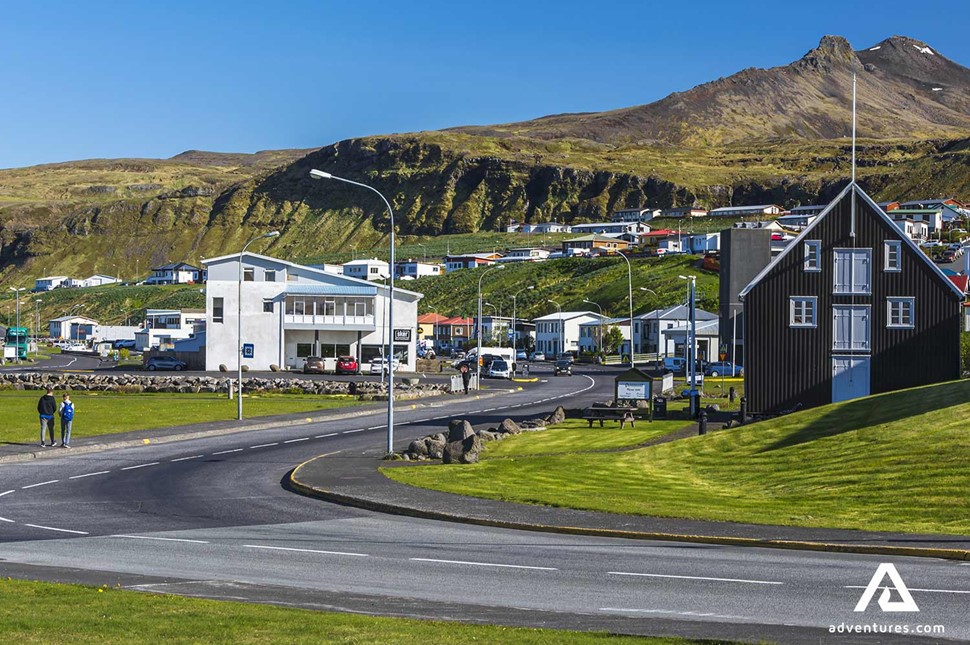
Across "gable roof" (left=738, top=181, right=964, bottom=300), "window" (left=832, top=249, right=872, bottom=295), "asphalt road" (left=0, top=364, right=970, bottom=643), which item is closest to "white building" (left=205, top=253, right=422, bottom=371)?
"gable roof" (left=738, top=181, right=964, bottom=300)

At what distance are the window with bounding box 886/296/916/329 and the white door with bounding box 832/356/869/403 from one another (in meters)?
2.00

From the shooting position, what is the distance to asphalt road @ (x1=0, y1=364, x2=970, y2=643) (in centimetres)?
1391

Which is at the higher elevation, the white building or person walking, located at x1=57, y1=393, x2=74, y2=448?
the white building

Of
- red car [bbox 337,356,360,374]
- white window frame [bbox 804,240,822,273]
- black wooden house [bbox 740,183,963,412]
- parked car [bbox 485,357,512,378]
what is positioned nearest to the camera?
black wooden house [bbox 740,183,963,412]

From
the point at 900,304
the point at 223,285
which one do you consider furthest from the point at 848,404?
the point at 223,285

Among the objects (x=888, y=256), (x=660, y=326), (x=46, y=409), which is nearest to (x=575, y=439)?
(x=46, y=409)

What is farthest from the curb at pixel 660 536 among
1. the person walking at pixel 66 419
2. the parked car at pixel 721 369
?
the parked car at pixel 721 369

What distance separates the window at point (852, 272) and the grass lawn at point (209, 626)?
4144 centimetres

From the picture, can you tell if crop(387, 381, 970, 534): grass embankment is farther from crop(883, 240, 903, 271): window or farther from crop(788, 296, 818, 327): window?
crop(883, 240, 903, 271): window

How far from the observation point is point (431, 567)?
17656 millimetres

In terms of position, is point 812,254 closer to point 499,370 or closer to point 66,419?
point 66,419

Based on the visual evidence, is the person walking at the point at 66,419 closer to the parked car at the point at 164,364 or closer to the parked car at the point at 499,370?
the parked car at the point at 499,370

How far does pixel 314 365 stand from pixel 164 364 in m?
14.6

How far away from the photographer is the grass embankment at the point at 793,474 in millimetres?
23438
